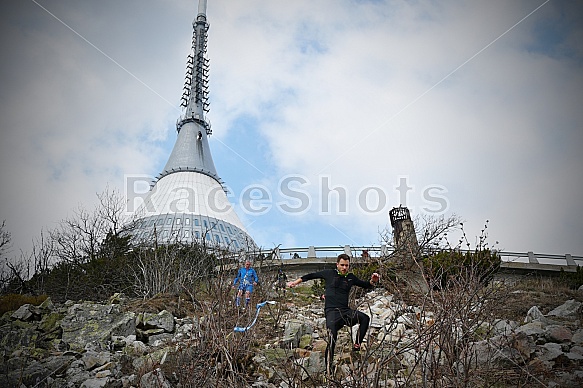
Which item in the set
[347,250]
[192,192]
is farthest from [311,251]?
[192,192]

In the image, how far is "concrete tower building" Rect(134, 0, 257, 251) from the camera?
90.9ft

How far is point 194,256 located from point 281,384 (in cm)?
932

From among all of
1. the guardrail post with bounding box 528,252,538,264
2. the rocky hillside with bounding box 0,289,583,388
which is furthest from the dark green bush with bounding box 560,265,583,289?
the rocky hillside with bounding box 0,289,583,388

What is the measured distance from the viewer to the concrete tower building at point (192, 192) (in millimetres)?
27703

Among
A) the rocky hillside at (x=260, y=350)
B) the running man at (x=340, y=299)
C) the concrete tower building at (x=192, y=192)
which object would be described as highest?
the concrete tower building at (x=192, y=192)

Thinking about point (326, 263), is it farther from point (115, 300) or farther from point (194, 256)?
point (115, 300)

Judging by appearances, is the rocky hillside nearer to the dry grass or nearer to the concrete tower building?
the dry grass

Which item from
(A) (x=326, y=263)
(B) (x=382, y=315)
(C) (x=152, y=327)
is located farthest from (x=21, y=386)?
(A) (x=326, y=263)

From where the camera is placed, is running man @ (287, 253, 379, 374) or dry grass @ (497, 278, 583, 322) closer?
running man @ (287, 253, 379, 374)

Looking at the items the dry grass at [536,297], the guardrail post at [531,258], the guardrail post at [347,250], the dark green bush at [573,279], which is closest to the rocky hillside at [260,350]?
the dry grass at [536,297]

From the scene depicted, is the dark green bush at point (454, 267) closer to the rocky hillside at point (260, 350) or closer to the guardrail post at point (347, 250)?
the rocky hillside at point (260, 350)

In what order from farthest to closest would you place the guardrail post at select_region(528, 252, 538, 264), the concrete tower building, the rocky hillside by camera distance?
the concrete tower building
the guardrail post at select_region(528, 252, 538, 264)
the rocky hillside

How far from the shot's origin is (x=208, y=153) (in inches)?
1496

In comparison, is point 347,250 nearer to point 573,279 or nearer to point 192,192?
point 573,279
